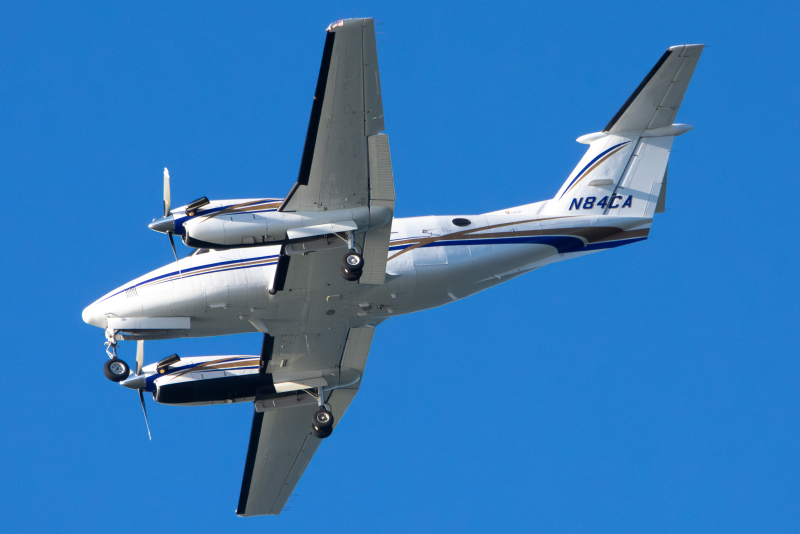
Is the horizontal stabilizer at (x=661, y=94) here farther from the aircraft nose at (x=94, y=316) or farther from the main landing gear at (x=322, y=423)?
the aircraft nose at (x=94, y=316)

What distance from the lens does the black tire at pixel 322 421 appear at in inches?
1032

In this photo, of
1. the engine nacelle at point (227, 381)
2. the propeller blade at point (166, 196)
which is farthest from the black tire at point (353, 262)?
the engine nacelle at point (227, 381)

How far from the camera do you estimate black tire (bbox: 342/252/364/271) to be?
2258 cm

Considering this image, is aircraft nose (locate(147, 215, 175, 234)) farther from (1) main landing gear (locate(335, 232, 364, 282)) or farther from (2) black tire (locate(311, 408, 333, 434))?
(2) black tire (locate(311, 408, 333, 434))

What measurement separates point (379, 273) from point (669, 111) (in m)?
9.17

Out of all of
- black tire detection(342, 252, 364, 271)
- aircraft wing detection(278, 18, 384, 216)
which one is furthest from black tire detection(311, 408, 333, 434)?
aircraft wing detection(278, 18, 384, 216)

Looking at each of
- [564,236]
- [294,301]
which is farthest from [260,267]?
[564,236]

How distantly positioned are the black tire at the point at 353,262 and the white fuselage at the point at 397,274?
1560 mm

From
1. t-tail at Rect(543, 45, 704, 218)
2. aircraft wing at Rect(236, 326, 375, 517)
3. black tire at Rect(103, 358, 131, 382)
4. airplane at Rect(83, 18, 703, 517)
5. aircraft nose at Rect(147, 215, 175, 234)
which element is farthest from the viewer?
aircraft wing at Rect(236, 326, 375, 517)

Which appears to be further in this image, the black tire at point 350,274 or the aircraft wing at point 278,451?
the aircraft wing at point 278,451

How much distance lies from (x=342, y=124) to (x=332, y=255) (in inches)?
146

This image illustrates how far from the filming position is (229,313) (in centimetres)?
2419

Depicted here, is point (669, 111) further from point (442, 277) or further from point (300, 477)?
point (300, 477)

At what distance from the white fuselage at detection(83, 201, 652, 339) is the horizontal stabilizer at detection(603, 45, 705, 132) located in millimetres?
3008
